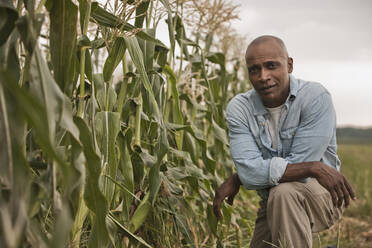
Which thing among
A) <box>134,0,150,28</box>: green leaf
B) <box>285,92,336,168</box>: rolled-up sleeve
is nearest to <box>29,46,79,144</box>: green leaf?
<box>134,0,150,28</box>: green leaf

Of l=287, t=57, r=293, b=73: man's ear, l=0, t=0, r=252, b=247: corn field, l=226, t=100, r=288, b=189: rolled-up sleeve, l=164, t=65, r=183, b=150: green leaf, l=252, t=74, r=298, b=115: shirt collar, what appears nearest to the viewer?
l=0, t=0, r=252, b=247: corn field

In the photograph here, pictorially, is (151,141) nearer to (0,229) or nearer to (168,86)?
(168,86)

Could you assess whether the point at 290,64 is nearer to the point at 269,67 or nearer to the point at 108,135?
the point at 269,67

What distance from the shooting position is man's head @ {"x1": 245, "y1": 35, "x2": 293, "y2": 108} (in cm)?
263

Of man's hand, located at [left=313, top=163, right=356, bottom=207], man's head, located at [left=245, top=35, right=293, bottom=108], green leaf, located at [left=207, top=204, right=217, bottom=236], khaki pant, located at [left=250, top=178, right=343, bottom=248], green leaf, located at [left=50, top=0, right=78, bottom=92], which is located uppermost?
green leaf, located at [left=50, top=0, right=78, bottom=92]

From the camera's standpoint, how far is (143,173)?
8.00ft

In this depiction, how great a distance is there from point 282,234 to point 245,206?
79.9 inches

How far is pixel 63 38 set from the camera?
157 cm

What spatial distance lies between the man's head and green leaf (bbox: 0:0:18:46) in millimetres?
1581

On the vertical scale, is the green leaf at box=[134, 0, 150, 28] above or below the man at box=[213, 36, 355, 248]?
above

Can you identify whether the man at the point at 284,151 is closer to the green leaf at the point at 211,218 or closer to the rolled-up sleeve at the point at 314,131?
the rolled-up sleeve at the point at 314,131

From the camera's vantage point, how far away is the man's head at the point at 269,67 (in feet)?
8.64

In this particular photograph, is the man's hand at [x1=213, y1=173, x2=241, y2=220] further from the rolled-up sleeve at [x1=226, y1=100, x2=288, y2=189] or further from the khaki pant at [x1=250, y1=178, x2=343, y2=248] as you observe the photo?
the khaki pant at [x1=250, y1=178, x2=343, y2=248]

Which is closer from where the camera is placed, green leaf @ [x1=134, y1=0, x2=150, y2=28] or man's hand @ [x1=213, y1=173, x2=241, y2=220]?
green leaf @ [x1=134, y1=0, x2=150, y2=28]
